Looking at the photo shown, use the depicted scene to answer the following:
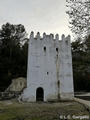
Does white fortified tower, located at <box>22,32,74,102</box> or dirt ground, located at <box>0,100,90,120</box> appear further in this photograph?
white fortified tower, located at <box>22,32,74,102</box>

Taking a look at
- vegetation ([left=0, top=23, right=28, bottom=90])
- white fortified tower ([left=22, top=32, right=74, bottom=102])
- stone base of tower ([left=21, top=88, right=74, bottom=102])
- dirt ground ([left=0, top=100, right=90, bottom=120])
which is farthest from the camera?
vegetation ([left=0, top=23, right=28, bottom=90])

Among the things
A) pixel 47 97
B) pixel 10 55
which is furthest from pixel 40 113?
pixel 10 55

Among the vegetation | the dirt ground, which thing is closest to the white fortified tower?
the dirt ground

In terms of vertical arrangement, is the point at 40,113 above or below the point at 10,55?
below

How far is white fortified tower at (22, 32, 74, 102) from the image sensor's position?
19922 millimetres

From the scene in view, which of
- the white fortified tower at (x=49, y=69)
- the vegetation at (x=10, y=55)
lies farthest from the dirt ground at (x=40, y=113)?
the vegetation at (x=10, y=55)

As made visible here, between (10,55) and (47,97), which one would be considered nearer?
(47,97)

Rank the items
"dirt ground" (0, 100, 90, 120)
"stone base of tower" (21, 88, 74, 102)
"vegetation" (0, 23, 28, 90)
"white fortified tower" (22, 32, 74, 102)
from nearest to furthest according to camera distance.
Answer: "dirt ground" (0, 100, 90, 120) → "stone base of tower" (21, 88, 74, 102) → "white fortified tower" (22, 32, 74, 102) → "vegetation" (0, 23, 28, 90)

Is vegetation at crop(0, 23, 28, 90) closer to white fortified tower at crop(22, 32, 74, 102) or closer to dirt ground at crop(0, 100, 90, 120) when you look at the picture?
white fortified tower at crop(22, 32, 74, 102)

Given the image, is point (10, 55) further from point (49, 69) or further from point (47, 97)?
point (47, 97)

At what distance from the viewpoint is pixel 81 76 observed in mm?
31875

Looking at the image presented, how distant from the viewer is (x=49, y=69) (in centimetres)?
2041

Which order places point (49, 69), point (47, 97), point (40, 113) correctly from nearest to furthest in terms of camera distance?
point (40, 113) < point (47, 97) < point (49, 69)

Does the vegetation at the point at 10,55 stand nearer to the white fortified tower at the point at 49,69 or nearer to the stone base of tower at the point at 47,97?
the stone base of tower at the point at 47,97
